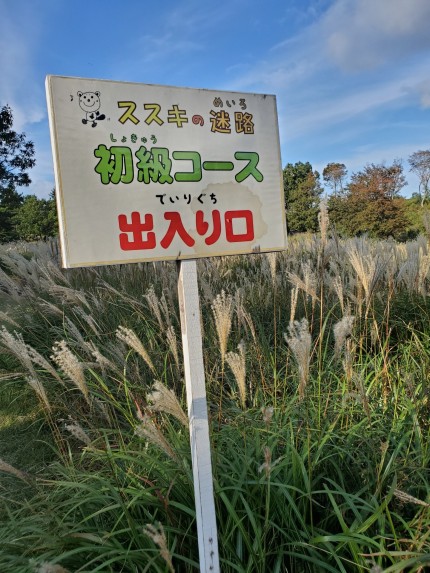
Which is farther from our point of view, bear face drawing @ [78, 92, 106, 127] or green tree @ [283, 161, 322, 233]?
green tree @ [283, 161, 322, 233]

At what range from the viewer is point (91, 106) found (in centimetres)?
168

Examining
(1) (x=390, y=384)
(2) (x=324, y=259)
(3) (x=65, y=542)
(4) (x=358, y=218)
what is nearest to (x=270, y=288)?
(2) (x=324, y=259)

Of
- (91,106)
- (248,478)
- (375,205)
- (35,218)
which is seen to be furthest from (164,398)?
(35,218)

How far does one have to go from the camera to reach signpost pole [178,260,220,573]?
157 cm

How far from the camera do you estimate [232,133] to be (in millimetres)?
1882

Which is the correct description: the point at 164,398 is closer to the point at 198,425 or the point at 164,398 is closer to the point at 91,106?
the point at 198,425

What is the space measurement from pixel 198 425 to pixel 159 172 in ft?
3.07

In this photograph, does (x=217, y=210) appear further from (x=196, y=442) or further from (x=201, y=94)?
(x=196, y=442)

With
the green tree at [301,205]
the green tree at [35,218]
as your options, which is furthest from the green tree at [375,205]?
the green tree at [35,218]

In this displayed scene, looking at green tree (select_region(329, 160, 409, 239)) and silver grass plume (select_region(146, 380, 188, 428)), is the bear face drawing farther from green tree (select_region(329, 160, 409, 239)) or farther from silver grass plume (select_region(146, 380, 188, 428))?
green tree (select_region(329, 160, 409, 239))

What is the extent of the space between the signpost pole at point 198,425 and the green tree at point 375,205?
21.8 m

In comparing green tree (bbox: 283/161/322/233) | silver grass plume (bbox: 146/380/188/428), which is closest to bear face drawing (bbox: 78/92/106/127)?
silver grass plume (bbox: 146/380/188/428)

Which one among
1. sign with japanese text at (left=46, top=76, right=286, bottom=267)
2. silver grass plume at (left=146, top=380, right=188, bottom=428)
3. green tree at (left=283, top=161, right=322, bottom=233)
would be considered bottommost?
silver grass plume at (left=146, top=380, right=188, bottom=428)

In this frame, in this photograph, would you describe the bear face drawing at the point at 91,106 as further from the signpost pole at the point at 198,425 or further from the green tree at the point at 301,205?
the green tree at the point at 301,205
